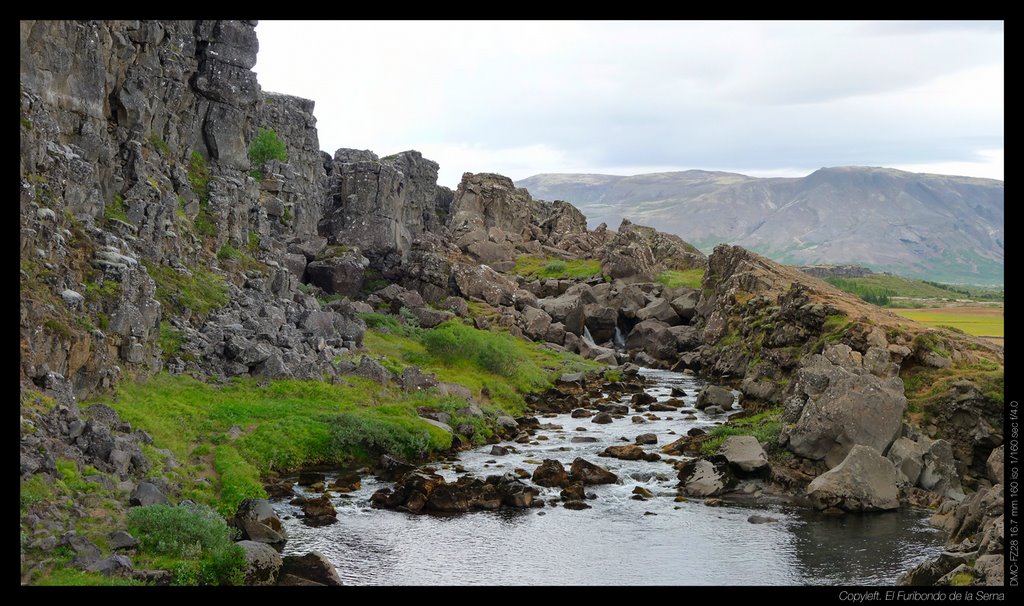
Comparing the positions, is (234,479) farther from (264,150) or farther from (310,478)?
(264,150)

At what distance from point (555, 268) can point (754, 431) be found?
86.8 metres

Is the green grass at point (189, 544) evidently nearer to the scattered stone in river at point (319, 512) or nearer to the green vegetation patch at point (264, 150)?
the scattered stone in river at point (319, 512)

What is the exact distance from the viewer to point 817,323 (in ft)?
195

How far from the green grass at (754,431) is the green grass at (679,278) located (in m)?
63.8

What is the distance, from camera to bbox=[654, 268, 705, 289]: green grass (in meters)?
118

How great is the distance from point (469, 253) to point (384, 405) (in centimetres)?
8716

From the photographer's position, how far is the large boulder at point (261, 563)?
26.4 metres

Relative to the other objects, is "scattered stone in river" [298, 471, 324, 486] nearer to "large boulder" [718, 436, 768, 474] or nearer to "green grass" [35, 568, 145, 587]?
"green grass" [35, 568, 145, 587]

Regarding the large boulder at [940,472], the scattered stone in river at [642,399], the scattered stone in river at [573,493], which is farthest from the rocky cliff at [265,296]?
the scattered stone in river at [573,493]

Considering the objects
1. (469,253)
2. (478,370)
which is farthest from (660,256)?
(478,370)

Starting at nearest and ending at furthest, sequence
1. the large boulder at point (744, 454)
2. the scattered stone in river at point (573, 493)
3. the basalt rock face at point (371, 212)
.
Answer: the scattered stone in river at point (573, 493) → the large boulder at point (744, 454) → the basalt rock face at point (371, 212)

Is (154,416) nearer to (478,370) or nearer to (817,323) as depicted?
(478,370)
